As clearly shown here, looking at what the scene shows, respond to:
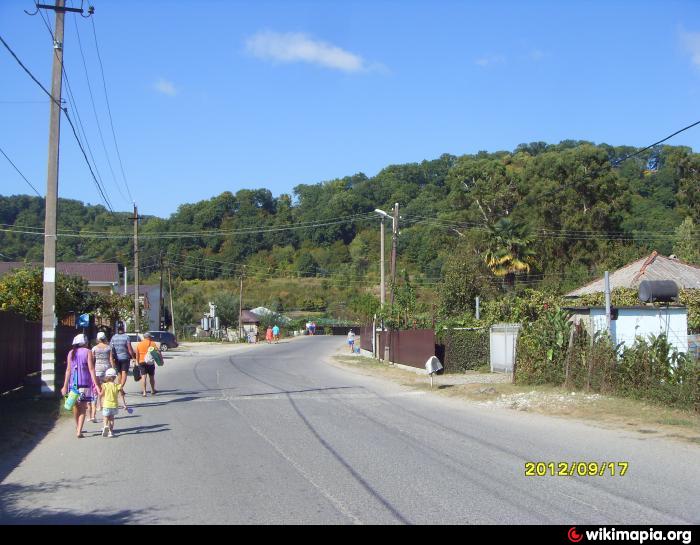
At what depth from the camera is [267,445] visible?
10609mm

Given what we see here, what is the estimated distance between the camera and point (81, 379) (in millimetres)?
11930

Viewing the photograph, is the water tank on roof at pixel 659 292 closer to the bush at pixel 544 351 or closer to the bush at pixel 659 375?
the bush at pixel 544 351

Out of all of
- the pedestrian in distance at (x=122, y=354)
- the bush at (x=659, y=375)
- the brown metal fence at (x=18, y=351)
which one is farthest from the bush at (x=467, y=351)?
the brown metal fence at (x=18, y=351)

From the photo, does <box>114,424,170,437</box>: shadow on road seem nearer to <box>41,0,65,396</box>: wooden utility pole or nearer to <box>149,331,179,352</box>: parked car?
<box>41,0,65,396</box>: wooden utility pole

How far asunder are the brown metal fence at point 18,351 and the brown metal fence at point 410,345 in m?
12.5

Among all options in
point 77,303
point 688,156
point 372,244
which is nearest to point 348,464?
point 77,303

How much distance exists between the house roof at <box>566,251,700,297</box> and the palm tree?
12344 mm

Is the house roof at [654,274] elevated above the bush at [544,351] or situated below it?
above

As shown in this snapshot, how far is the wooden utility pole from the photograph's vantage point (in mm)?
16812

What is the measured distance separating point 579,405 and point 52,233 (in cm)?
1261

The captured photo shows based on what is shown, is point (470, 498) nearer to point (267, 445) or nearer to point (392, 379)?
point (267, 445)

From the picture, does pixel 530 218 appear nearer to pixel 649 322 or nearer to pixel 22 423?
pixel 649 322

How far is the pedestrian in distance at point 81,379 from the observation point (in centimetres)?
1185

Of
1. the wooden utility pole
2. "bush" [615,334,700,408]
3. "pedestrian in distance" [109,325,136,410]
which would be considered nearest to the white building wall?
"bush" [615,334,700,408]
